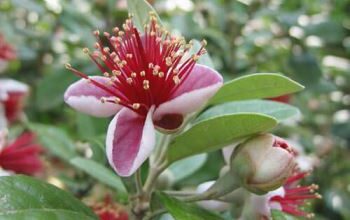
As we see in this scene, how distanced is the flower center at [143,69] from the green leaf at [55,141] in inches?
25.5

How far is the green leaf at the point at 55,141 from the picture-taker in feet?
5.01

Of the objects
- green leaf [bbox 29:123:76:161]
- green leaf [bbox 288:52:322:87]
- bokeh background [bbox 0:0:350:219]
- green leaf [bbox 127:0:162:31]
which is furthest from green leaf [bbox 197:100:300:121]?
green leaf [bbox 288:52:322:87]

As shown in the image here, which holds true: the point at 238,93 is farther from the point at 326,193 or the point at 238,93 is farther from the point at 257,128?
the point at 326,193

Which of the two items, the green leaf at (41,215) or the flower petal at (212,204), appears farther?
the flower petal at (212,204)

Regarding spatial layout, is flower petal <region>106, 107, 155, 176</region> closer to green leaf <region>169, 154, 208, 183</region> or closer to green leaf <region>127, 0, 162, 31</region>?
green leaf <region>127, 0, 162, 31</region>

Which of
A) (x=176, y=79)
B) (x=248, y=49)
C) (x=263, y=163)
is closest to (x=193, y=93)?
(x=176, y=79)

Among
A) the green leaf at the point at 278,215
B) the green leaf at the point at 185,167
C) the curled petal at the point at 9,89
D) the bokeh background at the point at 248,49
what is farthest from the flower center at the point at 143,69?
the bokeh background at the point at 248,49

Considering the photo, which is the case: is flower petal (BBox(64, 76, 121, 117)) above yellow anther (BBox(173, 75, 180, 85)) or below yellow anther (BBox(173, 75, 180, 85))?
below

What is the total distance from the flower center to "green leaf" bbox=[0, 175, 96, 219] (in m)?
0.15

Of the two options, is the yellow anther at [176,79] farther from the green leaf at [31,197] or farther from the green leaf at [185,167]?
the green leaf at [185,167]

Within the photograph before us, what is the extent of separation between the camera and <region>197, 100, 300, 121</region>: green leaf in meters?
1.05

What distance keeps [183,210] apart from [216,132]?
0.12 metres

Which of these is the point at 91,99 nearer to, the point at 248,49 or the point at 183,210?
the point at 183,210

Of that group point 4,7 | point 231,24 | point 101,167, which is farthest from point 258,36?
point 101,167
